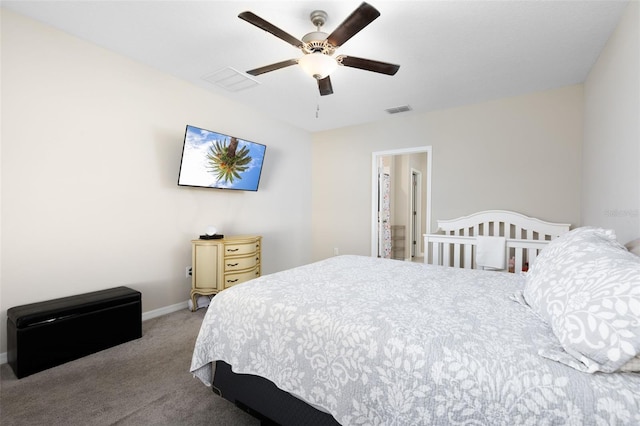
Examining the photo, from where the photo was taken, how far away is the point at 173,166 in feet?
10.4

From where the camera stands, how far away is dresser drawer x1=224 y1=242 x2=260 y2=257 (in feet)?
10.6

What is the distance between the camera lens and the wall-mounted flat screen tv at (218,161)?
10.2ft

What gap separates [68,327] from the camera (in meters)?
2.13

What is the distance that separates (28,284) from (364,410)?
2679mm

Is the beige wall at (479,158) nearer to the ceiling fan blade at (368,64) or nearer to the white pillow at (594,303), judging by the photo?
the ceiling fan blade at (368,64)

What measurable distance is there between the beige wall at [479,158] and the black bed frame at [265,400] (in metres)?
3.28

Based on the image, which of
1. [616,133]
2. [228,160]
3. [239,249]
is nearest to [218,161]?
[228,160]

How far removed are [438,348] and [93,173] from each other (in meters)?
2.99

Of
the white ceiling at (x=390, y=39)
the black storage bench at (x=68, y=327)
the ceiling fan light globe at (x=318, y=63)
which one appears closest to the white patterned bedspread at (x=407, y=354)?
the black storage bench at (x=68, y=327)

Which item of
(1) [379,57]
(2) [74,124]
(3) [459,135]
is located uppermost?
(1) [379,57]

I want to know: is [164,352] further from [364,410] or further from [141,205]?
[364,410]

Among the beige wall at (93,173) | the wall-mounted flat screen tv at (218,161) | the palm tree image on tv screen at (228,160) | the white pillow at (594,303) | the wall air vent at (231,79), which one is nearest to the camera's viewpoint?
the white pillow at (594,303)

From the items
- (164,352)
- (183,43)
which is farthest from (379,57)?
(164,352)

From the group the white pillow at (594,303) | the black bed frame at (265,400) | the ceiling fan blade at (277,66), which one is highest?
the ceiling fan blade at (277,66)
